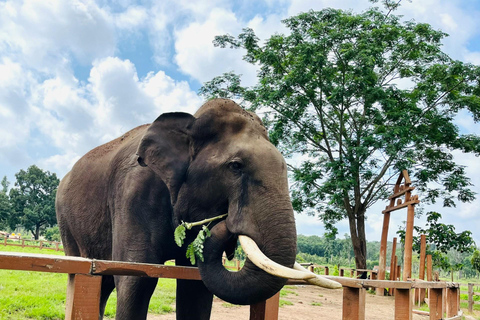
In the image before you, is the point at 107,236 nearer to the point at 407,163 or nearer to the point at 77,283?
the point at 77,283

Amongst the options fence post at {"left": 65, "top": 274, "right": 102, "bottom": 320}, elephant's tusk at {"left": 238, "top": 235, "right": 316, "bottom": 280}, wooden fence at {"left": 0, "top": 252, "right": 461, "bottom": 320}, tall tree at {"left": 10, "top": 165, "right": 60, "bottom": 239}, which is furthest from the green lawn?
tall tree at {"left": 10, "top": 165, "right": 60, "bottom": 239}

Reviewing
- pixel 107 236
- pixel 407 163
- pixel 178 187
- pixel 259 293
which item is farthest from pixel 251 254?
pixel 407 163

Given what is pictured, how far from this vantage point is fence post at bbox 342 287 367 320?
368 centimetres

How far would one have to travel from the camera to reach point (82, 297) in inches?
92.9

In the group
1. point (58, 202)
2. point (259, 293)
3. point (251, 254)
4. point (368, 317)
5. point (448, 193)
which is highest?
point (448, 193)

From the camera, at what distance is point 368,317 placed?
12.6 metres

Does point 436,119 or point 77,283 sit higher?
point 436,119

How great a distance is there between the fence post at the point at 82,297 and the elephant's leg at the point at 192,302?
2313mm

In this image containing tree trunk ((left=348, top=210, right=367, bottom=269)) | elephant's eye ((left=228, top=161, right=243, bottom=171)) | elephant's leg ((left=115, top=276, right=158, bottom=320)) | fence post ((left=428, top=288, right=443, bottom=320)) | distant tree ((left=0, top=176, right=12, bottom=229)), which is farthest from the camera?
distant tree ((left=0, top=176, right=12, bottom=229))

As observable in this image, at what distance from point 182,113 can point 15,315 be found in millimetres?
5694

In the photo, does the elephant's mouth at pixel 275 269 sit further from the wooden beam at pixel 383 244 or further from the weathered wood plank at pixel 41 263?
the wooden beam at pixel 383 244

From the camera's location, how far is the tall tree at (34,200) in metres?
66.0

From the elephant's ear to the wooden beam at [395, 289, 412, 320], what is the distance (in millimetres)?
2499

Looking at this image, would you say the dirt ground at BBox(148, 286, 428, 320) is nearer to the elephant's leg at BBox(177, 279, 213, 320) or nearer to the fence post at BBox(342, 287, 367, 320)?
the elephant's leg at BBox(177, 279, 213, 320)
